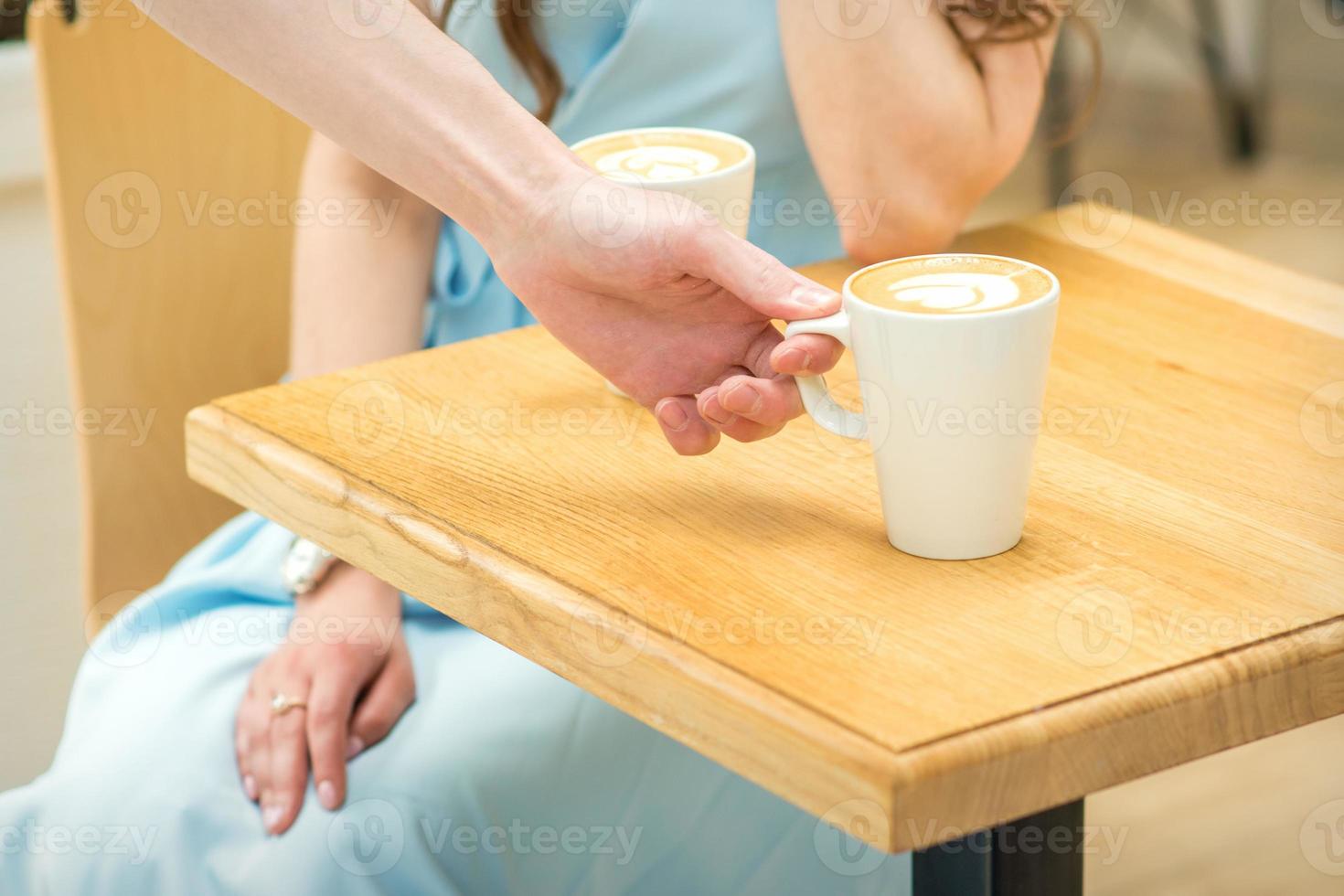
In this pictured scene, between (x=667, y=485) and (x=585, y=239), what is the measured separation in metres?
0.12

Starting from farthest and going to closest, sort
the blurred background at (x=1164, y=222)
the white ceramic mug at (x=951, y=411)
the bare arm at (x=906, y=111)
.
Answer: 1. the blurred background at (x=1164, y=222)
2. the bare arm at (x=906, y=111)
3. the white ceramic mug at (x=951, y=411)

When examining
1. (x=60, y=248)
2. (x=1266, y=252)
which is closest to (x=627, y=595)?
(x=60, y=248)

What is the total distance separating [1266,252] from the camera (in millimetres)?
3123

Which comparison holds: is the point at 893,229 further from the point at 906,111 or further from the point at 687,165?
the point at 687,165

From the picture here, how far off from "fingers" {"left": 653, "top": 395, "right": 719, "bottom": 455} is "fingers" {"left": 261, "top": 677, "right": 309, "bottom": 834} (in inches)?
12.5

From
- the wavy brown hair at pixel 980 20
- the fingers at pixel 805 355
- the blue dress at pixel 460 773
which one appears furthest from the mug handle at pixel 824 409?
the wavy brown hair at pixel 980 20

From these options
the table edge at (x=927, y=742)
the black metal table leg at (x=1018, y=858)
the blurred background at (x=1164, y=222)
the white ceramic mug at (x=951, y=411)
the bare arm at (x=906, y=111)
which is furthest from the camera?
the blurred background at (x=1164, y=222)

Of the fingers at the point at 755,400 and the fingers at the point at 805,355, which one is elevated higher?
the fingers at the point at 805,355

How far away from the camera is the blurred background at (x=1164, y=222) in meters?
1.65

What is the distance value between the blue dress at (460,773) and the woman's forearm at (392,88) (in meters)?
0.31

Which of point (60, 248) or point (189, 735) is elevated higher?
point (60, 248)

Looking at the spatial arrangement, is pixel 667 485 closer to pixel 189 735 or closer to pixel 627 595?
pixel 627 595

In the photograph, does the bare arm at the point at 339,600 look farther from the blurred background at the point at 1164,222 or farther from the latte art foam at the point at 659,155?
the blurred background at the point at 1164,222

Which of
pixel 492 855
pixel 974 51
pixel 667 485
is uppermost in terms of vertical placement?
pixel 974 51
